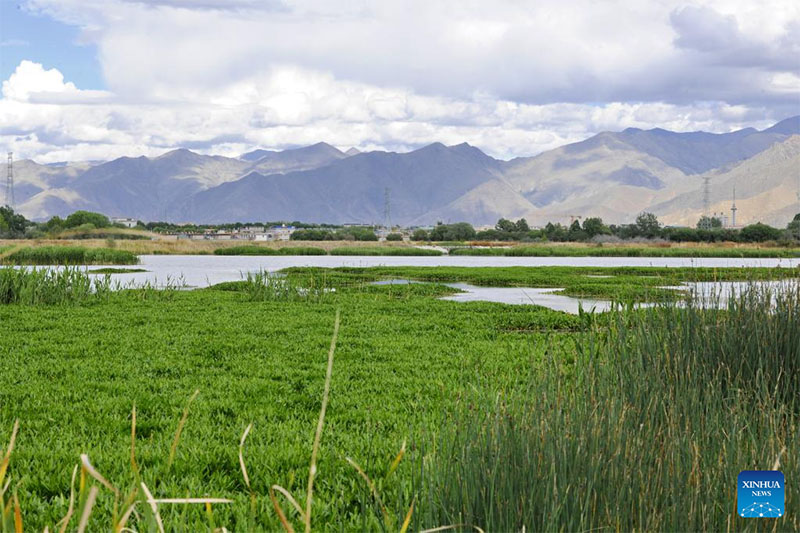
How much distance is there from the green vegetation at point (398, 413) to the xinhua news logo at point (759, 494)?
451 mm

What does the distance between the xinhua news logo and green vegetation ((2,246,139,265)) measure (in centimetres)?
3574

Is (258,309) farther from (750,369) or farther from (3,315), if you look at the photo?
(750,369)

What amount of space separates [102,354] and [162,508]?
591cm

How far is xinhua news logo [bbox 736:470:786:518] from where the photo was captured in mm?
2475

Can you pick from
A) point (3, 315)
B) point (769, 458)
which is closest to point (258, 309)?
point (3, 315)

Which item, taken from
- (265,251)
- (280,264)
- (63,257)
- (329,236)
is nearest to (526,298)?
(280,264)

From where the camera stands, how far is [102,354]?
10.4 meters

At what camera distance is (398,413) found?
7.40 metres

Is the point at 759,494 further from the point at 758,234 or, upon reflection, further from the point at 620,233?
the point at 620,233

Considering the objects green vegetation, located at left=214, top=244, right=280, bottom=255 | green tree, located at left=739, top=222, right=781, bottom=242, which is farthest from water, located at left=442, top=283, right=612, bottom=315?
green tree, located at left=739, top=222, right=781, bottom=242

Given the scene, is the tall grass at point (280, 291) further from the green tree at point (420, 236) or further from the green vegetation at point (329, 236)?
the green tree at point (420, 236)

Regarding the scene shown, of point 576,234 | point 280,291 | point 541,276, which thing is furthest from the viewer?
point 576,234

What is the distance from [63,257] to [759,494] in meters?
39.4

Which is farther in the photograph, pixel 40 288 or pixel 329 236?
pixel 329 236
